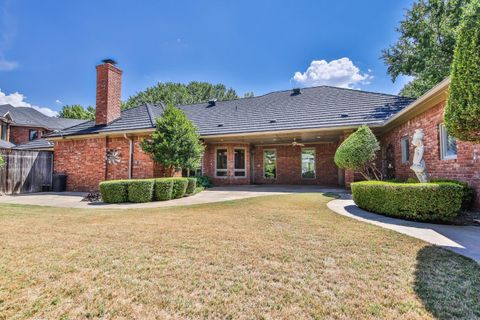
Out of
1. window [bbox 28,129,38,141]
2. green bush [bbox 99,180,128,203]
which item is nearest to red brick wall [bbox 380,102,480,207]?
green bush [bbox 99,180,128,203]

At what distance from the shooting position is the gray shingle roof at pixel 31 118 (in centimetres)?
2517

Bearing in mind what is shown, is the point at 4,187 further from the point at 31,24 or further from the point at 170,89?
the point at 170,89

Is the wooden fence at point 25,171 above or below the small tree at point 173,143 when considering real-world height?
below

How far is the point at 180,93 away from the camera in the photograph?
3578 centimetres

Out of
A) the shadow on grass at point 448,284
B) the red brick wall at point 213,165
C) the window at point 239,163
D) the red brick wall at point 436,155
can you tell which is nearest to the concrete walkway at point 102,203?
the red brick wall at point 436,155

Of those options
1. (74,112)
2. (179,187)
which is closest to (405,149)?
(179,187)

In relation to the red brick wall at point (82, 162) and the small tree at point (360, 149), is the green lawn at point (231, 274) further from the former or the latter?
the red brick wall at point (82, 162)

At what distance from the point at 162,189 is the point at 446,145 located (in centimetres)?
912

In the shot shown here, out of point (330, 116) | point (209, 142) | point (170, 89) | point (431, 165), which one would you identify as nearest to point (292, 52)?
point (330, 116)

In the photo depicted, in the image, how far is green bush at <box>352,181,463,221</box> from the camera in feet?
15.6

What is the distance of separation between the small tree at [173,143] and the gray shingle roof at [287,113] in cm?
175

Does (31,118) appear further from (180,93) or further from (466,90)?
(466,90)

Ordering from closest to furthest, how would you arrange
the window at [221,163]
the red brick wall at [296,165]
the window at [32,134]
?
the red brick wall at [296,165]
the window at [221,163]
the window at [32,134]

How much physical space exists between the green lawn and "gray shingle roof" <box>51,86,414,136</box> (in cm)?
807
